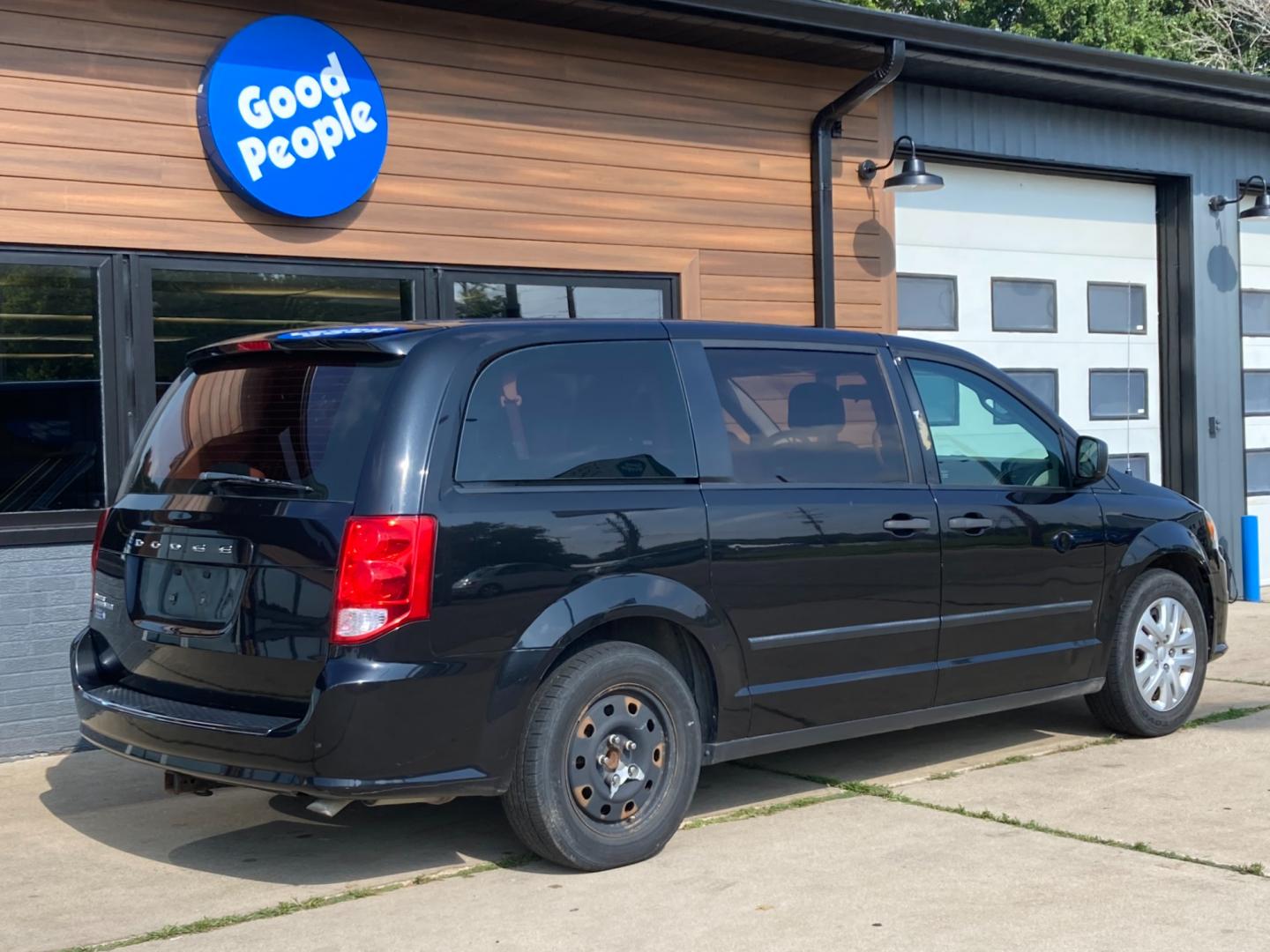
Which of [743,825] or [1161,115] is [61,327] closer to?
[743,825]

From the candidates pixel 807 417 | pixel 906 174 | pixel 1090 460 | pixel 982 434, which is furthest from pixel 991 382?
pixel 906 174

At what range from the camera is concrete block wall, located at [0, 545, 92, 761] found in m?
7.14

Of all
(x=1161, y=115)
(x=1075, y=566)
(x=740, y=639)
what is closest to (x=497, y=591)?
(x=740, y=639)

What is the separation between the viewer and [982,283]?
11.2 m

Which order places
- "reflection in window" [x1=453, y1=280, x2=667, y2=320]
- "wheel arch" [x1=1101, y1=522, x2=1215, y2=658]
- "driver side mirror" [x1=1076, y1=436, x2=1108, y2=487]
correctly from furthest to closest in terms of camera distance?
"reflection in window" [x1=453, y1=280, x2=667, y2=320]
"wheel arch" [x1=1101, y1=522, x2=1215, y2=658]
"driver side mirror" [x1=1076, y1=436, x2=1108, y2=487]

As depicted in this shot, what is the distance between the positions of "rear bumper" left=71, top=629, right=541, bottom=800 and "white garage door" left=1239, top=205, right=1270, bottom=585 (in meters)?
9.68

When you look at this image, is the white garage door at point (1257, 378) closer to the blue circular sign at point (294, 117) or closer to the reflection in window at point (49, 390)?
the blue circular sign at point (294, 117)

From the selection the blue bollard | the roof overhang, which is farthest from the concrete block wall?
the blue bollard

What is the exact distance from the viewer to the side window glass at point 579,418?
4.93 m

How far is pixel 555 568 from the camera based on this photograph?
489 cm

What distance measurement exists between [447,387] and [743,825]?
1.97 m

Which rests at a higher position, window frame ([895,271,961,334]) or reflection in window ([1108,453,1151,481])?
window frame ([895,271,961,334])

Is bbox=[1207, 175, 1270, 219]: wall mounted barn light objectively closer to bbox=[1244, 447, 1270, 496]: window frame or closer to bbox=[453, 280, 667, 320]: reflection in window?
bbox=[1244, 447, 1270, 496]: window frame

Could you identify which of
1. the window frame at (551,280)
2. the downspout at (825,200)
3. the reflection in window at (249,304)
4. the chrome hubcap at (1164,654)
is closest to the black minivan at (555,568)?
the chrome hubcap at (1164,654)
